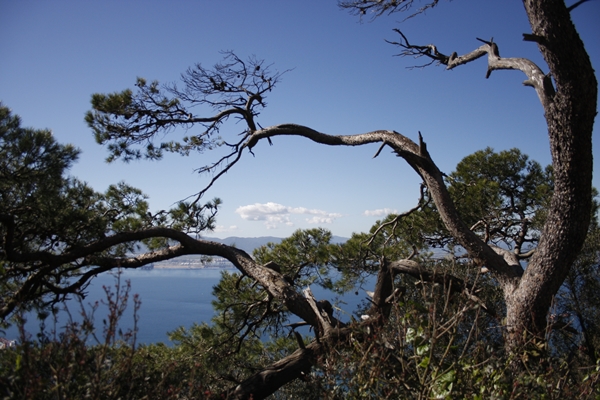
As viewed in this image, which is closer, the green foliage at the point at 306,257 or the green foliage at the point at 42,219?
the green foliage at the point at 42,219

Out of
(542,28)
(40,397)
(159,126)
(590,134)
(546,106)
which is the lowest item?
(40,397)

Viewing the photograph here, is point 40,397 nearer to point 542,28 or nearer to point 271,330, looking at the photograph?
point 542,28

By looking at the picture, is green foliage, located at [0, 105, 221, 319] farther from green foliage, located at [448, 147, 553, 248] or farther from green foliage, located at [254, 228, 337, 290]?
green foliage, located at [448, 147, 553, 248]

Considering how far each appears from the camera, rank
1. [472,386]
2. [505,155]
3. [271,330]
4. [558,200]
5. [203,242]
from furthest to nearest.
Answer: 1. [505,155]
2. [271,330]
3. [203,242]
4. [558,200]
5. [472,386]

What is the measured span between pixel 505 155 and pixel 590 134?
13.5 feet

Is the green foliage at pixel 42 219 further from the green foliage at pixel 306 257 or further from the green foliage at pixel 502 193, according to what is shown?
the green foliage at pixel 502 193

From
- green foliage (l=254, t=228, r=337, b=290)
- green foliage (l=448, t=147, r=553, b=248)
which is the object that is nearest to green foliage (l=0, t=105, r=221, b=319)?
green foliage (l=254, t=228, r=337, b=290)

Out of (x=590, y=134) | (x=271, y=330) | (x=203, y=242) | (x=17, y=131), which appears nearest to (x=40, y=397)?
→ (x=17, y=131)

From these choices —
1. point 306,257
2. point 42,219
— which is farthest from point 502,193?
point 42,219

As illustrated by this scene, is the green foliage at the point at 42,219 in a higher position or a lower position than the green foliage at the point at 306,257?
higher

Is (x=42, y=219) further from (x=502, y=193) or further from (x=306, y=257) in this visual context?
(x=502, y=193)

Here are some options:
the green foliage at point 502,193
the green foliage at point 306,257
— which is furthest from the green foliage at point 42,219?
the green foliage at point 502,193

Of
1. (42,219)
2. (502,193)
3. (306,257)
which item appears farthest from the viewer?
(502,193)

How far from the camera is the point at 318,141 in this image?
4.19 meters
